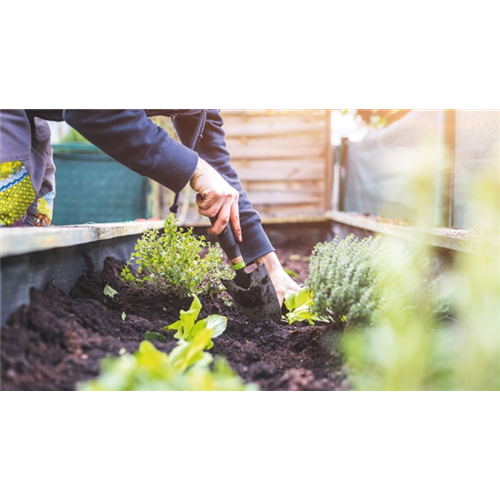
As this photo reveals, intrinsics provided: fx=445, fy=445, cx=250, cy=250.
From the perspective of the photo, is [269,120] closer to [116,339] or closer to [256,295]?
[256,295]

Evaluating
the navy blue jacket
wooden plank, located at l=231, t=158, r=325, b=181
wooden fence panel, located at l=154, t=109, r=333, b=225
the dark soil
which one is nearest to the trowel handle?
the dark soil

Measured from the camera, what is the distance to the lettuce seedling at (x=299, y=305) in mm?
1479

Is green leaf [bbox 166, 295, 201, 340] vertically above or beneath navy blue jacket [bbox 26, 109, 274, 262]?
beneath

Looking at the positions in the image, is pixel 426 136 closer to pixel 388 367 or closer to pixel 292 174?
pixel 292 174

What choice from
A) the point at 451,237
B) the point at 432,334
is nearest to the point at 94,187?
the point at 451,237

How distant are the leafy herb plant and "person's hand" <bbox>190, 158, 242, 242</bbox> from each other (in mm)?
132

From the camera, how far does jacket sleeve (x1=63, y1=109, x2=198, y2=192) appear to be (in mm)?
1237

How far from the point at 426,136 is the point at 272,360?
159cm

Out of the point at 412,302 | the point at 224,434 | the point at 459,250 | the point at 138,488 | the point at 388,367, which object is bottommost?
the point at 138,488

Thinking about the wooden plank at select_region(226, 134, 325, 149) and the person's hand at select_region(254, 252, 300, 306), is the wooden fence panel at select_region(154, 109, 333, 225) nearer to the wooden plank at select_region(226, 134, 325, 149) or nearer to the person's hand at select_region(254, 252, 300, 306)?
the wooden plank at select_region(226, 134, 325, 149)

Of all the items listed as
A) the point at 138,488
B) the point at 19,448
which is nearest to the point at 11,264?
the point at 19,448

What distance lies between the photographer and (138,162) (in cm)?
128

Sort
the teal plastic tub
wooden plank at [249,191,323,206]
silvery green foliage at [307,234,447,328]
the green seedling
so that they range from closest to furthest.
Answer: the green seedling < silvery green foliage at [307,234,447,328] < the teal plastic tub < wooden plank at [249,191,323,206]

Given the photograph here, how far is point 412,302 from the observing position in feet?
3.69
